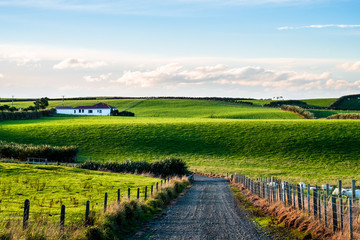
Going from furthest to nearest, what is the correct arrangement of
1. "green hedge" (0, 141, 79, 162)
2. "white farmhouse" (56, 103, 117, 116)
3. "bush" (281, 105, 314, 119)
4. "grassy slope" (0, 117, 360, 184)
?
"white farmhouse" (56, 103, 117, 116), "bush" (281, 105, 314, 119), "grassy slope" (0, 117, 360, 184), "green hedge" (0, 141, 79, 162)

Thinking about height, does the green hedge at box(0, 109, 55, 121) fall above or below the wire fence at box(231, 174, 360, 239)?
above

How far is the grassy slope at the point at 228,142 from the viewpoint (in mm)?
69188

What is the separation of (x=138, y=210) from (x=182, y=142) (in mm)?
63256

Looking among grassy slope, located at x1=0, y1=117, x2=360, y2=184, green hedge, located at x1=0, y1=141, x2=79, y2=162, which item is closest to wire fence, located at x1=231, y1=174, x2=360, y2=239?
grassy slope, located at x1=0, y1=117, x2=360, y2=184

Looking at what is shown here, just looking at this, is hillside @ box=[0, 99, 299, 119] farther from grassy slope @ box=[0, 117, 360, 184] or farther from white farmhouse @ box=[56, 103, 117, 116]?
grassy slope @ box=[0, 117, 360, 184]

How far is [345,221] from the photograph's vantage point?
16156 mm

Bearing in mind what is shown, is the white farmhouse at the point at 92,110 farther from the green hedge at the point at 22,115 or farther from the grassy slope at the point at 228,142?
the grassy slope at the point at 228,142

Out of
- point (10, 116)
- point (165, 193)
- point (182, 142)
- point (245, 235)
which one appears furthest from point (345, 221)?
point (10, 116)

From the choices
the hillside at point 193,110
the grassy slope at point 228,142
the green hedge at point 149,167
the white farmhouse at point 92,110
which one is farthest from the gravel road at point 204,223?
the white farmhouse at point 92,110

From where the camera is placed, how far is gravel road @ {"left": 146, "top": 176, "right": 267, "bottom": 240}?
1784 cm

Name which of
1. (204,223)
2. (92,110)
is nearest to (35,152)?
(204,223)

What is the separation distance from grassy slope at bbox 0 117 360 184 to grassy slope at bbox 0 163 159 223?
91.8 feet

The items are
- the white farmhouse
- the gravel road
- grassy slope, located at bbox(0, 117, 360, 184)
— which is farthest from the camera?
the white farmhouse

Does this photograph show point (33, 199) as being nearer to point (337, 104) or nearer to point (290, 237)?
point (290, 237)
